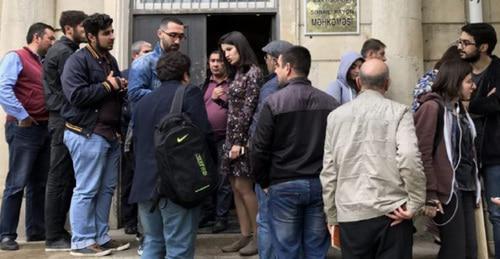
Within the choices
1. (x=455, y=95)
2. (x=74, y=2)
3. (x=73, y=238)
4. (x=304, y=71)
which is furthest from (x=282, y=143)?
(x=74, y=2)

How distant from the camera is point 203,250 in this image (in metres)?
5.34

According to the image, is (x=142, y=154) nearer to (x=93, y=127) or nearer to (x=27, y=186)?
(x=93, y=127)

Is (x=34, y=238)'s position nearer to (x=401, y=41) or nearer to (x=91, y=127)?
(x=91, y=127)

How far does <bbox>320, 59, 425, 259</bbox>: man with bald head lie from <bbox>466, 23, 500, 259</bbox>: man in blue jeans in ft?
5.39

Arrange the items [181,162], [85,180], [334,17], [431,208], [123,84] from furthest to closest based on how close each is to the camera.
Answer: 1. [334,17]
2. [123,84]
3. [85,180]
4. [181,162]
5. [431,208]

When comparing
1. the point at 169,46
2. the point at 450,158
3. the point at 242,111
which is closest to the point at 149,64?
the point at 169,46

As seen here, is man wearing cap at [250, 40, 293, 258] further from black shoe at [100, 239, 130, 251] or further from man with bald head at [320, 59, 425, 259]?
black shoe at [100, 239, 130, 251]

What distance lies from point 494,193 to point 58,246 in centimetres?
397

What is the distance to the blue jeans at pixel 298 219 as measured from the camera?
13.1 feet

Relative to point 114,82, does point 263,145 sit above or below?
below

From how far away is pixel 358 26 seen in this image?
673cm

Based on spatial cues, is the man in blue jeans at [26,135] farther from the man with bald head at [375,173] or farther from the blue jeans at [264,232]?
the man with bald head at [375,173]

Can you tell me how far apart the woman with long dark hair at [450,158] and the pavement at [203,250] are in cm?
129

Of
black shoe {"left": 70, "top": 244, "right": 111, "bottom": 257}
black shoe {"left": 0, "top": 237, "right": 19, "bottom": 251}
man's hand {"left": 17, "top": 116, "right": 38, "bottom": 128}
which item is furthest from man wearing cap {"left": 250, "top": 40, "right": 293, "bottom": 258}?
black shoe {"left": 0, "top": 237, "right": 19, "bottom": 251}
